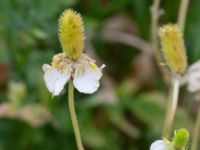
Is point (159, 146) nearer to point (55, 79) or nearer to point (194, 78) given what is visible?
point (55, 79)

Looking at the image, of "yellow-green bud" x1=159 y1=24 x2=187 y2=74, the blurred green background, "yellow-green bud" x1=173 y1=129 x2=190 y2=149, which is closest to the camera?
"yellow-green bud" x1=173 y1=129 x2=190 y2=149

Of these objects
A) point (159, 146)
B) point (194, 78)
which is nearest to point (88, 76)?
point (159, 146)

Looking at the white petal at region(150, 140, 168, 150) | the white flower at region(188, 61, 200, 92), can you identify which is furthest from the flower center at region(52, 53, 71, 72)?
the white flower at region(188, 61, 200, 92)

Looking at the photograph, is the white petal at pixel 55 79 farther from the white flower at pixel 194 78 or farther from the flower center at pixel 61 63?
the white flower at pixel 194 78

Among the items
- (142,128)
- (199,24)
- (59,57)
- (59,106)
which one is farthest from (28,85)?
(59,57)

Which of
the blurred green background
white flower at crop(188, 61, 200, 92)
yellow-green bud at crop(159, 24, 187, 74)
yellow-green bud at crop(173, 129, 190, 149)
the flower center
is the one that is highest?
the blurred green background

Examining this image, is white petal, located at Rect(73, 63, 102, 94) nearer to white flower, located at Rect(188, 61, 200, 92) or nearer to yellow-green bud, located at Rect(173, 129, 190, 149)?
yellow-green bud, located at Rect(173, 129, 190, 149)
